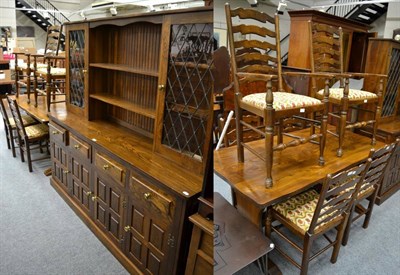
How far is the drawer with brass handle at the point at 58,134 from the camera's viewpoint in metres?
2.05

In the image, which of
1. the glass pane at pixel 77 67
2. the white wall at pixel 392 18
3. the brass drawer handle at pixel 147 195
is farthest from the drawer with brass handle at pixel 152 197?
the white wall at pixel 392 18

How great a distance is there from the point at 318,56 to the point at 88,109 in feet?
5.14

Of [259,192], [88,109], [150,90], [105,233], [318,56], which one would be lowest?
[105,233]

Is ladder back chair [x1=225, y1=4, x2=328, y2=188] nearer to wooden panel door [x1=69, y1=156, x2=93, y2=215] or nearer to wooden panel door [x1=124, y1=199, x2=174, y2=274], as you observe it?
wooden panel door [x1=124, y1=199, x2=174, y2=274]

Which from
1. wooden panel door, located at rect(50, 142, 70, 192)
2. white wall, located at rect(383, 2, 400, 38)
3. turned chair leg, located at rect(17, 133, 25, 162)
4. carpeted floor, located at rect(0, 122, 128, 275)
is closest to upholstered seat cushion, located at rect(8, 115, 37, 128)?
turned chair leg, located at rect(17, 133, 25, 162)

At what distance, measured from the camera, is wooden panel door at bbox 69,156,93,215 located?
6.09 ft

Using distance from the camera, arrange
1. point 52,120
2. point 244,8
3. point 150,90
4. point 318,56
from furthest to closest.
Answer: point 52,120, point 318,56, point 150,90, point 244,8

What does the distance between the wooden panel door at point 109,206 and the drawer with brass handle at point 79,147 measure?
154mm

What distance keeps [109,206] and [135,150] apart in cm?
36

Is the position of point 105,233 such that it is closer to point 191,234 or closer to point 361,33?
point 191,234

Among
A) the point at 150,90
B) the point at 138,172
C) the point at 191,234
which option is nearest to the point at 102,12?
the point at 150,90

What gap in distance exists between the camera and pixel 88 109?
205cm

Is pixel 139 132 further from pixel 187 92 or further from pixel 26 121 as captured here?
pixel 26 121

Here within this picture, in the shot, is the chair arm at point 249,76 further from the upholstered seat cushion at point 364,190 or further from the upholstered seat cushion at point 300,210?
the upholstered seat cushion at point 364,190
